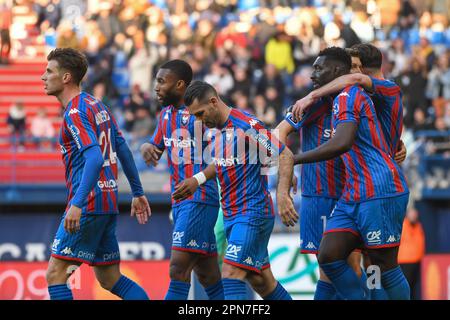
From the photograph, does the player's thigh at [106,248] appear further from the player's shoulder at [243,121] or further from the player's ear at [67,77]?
the player's shoulder at [243,121]

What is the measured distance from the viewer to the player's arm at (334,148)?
873 centimetres

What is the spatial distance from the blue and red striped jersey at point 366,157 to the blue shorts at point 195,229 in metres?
1.52

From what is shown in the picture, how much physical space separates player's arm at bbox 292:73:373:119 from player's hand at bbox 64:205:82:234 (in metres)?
2.12

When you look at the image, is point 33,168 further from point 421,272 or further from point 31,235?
point 421,272

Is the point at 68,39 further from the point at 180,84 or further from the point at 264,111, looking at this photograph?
the point at 180,84

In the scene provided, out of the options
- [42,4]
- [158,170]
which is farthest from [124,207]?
[42,4]

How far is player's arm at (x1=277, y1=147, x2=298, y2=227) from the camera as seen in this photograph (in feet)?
27.9

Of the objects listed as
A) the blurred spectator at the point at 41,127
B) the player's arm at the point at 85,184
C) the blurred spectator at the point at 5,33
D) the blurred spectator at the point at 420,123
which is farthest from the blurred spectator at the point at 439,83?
the player's arm at the point at 85,184

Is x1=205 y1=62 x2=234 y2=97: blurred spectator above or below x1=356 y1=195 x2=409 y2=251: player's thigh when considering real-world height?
above

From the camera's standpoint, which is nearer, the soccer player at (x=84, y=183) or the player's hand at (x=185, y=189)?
the player's hand at (x=185, y=189)

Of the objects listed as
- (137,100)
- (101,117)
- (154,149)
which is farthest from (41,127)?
(101,117)

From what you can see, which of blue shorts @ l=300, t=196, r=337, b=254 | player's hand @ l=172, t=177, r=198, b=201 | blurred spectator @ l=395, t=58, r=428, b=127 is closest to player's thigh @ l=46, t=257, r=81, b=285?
player's hand @ l=172, t=177, r=198, b=201

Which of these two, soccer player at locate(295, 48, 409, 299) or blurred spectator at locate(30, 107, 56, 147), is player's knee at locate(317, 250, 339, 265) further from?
blurred spectator at locate(30, 107, 56, 147)

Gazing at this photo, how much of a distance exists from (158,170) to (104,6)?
23.1ft
